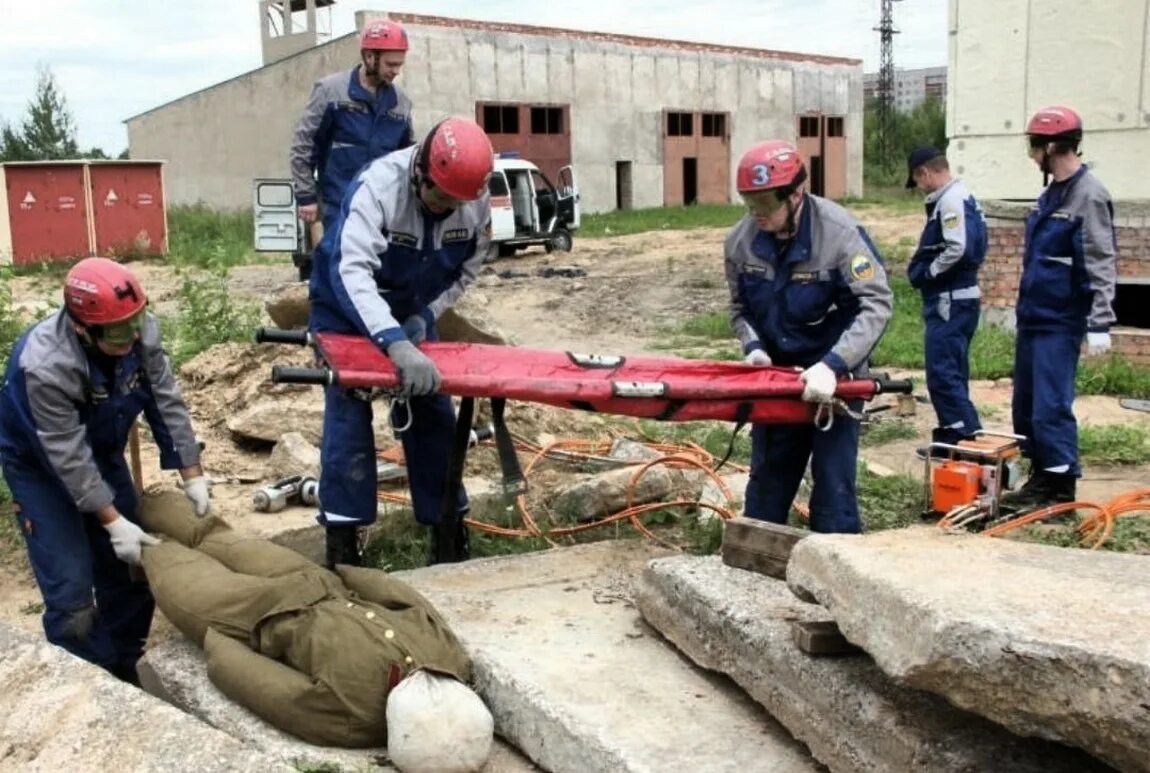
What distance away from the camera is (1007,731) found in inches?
97.8

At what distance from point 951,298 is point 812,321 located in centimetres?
241

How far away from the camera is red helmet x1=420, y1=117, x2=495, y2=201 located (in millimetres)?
3936

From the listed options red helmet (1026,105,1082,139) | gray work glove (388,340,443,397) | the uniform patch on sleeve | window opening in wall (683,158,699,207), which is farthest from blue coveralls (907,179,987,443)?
window opening in wall (683,158,699,207)

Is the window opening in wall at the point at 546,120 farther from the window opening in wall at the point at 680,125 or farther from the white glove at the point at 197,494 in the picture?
the white glove at the point at 197,494

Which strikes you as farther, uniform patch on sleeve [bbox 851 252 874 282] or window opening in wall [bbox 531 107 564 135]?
window opening in wall [bbox 531 107 564 135]

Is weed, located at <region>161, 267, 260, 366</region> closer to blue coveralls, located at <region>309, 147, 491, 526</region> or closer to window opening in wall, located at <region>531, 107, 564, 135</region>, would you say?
blue coveralls, located at <region>309, 147, 491, 526</region>

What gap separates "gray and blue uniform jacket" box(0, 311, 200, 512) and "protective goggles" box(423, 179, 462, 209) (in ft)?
3.32

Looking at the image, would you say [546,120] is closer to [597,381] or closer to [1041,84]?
[1041,84]

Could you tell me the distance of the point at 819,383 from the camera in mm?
3914

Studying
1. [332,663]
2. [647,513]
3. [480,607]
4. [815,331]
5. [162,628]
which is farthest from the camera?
[647,513]

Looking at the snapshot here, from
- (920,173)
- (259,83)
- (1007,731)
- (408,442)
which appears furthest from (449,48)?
(1007,731)

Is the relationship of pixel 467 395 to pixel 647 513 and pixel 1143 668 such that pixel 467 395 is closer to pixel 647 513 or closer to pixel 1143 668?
pixel 647 513

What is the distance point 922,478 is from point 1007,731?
13.2ft

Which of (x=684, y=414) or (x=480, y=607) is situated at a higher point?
(x=684, y=414)
